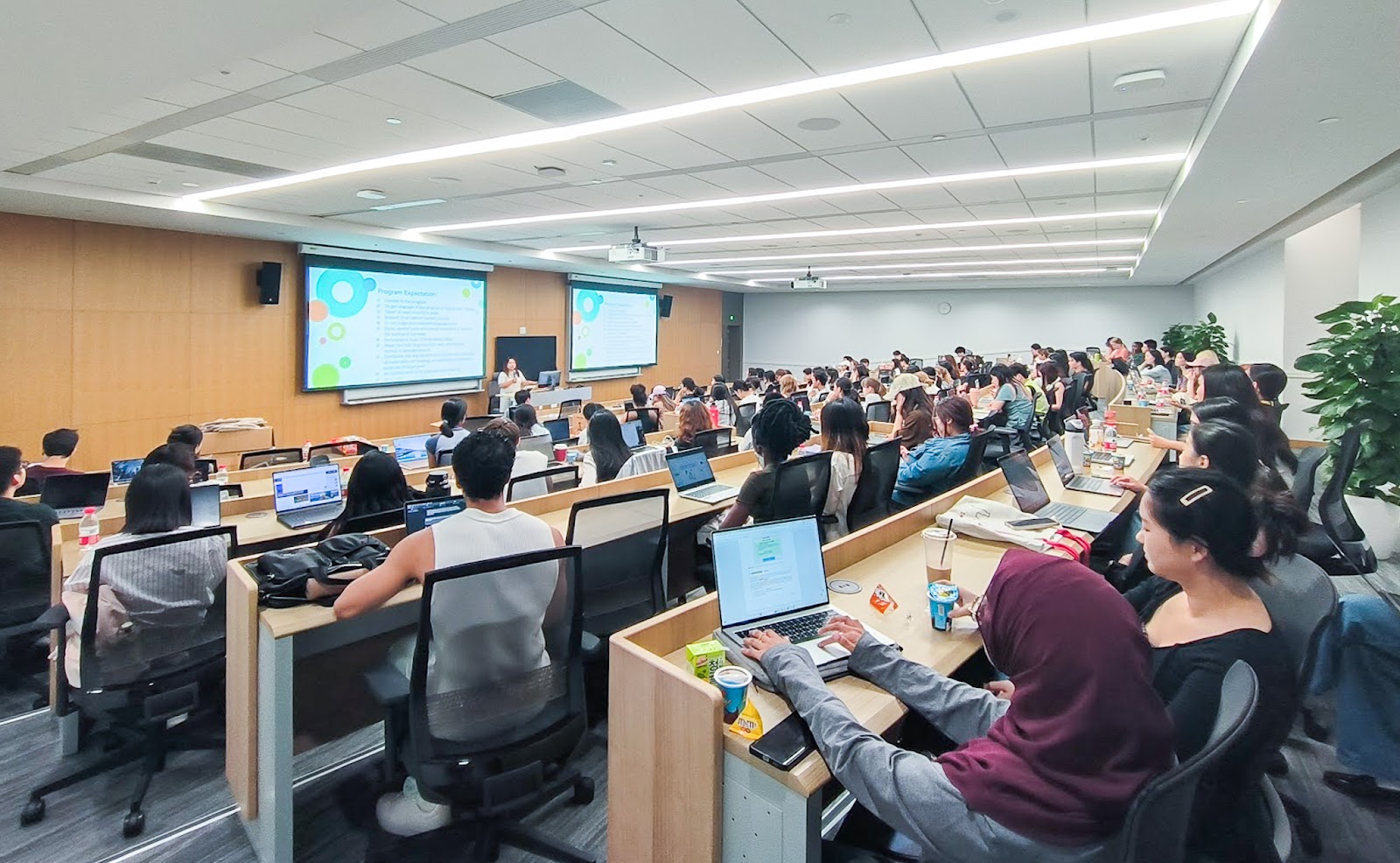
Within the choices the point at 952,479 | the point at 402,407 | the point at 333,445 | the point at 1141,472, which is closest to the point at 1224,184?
the point at 1141,472

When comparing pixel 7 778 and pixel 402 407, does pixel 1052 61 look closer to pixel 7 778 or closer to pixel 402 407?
pixel 7 778

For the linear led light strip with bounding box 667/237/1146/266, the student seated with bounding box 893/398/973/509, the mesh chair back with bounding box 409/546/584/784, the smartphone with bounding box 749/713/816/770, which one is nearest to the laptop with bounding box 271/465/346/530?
the mesh chair back with bounding box 409/546/584/784

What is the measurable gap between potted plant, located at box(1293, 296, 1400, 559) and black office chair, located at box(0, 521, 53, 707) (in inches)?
295

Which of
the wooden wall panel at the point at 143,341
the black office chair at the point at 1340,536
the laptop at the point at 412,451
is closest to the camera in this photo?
the black office chair at the point at 1340,536

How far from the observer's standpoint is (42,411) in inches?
292

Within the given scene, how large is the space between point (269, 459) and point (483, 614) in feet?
16.1

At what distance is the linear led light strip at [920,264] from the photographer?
11.6 m

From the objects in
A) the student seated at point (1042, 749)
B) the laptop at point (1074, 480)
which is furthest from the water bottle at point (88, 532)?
the laptop at point (1074, 480)

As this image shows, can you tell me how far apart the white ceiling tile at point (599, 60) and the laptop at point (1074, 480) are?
2.98 m

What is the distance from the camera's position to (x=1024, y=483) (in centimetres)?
346

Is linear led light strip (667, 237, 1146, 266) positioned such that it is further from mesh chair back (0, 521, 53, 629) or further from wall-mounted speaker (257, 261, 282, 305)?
mesh chair back (0, 521, 53, 629)

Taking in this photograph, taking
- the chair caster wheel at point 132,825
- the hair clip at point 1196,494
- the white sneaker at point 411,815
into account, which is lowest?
the chair caster wheel at point 132,825

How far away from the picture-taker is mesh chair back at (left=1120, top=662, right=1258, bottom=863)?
44.4 inches

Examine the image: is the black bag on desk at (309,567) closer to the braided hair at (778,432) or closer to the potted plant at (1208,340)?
the braided hair at (778,432)
